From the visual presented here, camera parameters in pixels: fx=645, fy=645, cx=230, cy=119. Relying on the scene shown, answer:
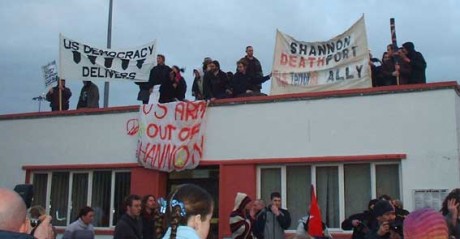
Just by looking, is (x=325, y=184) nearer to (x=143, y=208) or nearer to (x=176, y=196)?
(x=143, y=208)

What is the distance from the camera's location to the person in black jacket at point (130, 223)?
844 cm

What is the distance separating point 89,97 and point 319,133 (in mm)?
6487

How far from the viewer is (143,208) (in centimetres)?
995

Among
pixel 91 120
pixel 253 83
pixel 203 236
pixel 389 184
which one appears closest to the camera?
pixel 203 236

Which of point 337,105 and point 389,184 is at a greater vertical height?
point 337,105

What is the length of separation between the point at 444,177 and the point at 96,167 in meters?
7.63

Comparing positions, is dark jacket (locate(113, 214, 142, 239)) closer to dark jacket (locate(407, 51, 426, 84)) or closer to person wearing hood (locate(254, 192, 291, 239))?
person wearing hood (locate(254, 192, 291, 239))

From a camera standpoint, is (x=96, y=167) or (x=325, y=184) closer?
(x=325, y=184)

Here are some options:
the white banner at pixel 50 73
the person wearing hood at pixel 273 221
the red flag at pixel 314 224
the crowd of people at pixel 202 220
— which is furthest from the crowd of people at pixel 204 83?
the red flag at pixel 314 224

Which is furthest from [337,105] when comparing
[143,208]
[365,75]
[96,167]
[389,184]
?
[96,167]

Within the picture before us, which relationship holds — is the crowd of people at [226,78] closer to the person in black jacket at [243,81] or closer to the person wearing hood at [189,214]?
the person in black jacket at [243,81]

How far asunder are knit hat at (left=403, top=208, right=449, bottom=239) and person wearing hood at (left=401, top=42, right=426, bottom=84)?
29.7 ft

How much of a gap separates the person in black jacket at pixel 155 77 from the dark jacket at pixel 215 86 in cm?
115

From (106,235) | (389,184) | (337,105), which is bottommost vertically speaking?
(106,235)
